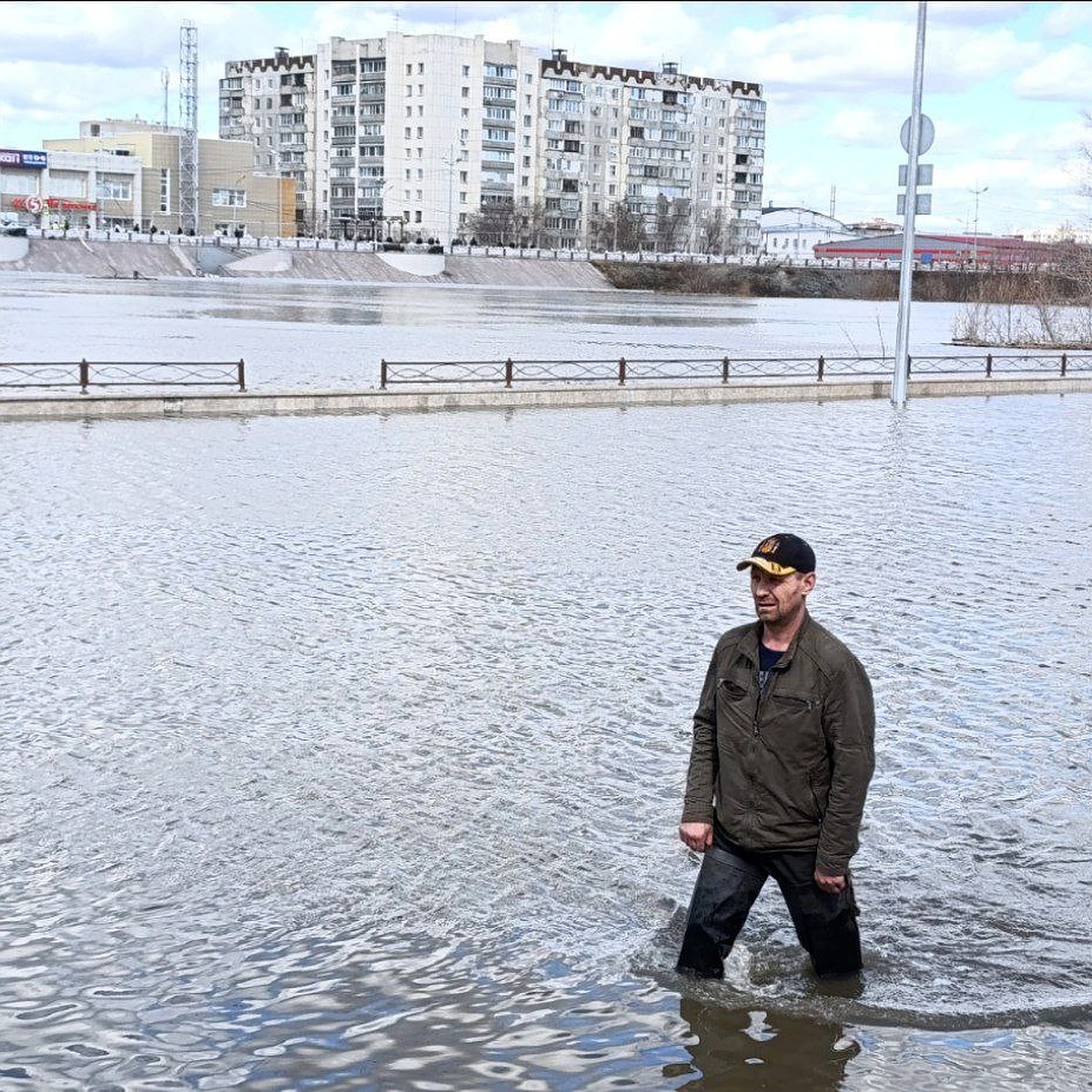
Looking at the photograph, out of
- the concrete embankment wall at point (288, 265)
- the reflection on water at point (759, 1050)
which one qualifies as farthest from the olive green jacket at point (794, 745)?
the concrete embankment wall at point (288, 265)

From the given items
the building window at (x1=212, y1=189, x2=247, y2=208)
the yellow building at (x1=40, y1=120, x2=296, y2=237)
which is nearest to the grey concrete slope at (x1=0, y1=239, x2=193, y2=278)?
the yellow building at (x1=40, y1=120, x2=296, y2=237)

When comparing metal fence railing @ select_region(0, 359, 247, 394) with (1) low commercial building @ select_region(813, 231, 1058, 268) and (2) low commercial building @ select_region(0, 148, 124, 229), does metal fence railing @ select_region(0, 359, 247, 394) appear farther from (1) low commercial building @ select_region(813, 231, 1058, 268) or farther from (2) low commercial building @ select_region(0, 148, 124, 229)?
(1) low commercial building @ select_region(813, 231, 1058, 268)

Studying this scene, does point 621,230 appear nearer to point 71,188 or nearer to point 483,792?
point 71,188

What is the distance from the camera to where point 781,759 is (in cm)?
533

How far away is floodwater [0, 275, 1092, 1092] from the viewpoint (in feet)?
18.8

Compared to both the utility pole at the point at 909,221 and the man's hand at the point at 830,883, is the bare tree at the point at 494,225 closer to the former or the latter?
the utility pole at the point at 909,221

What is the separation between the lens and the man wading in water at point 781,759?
5230 mm

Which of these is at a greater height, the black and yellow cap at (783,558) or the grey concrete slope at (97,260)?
the grey concrete slope at (97,260)

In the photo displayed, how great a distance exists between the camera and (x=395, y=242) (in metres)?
130

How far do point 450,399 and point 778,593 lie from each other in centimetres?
2432

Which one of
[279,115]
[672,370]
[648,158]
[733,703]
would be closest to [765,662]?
[733,703]

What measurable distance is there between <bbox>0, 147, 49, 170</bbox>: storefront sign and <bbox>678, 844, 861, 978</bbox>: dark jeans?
435 feet

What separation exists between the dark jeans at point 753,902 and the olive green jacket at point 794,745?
0.29 ft

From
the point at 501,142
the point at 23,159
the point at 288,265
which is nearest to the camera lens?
the point at 288,265
